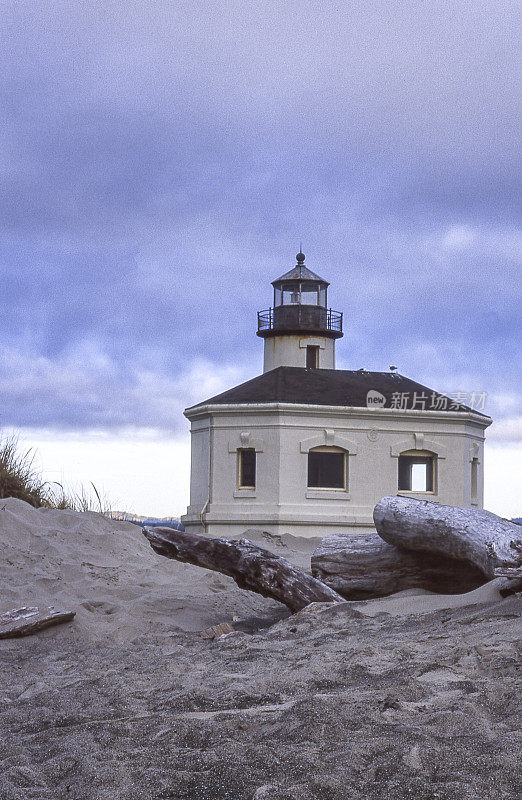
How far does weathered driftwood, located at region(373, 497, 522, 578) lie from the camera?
257 inches

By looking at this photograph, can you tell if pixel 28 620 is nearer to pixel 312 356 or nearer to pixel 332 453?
pixel 332 453

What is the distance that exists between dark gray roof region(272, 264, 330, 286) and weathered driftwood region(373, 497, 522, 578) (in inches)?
785

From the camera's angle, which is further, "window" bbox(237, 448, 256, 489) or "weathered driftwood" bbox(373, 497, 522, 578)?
"window" bbox(237, 448, 256, 489)

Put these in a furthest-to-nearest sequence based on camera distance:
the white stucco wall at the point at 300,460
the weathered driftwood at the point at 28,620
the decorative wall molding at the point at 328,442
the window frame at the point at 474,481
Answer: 1. the window frame at the point at 474,481
2. the decorative wall molding at the point at 328,442
3. the white stucco wall at the point at 300,460
4. the weathered driftwood at the point at 28,620

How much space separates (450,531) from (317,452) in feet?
45.3

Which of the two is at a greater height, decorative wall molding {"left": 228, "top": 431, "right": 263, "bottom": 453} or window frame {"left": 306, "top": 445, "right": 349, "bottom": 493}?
decorative wall molding {"left": 228, "top": 431, "right": 263, "bottom": 453}

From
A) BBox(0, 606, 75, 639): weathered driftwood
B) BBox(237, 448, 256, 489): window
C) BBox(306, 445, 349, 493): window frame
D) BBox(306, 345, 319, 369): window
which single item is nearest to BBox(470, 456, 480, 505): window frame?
BBox(306, 445, 349, 493): window frame

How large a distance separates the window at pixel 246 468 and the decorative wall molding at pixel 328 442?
1.23 meters

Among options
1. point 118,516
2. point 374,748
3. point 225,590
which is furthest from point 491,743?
point 118,516

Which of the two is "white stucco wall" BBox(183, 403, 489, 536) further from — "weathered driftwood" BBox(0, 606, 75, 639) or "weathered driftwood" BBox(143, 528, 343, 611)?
"weathered driftwood" BBox(0, 606, 75, 639)

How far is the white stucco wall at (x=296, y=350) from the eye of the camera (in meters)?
25.7

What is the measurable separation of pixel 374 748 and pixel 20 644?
4.46 meters

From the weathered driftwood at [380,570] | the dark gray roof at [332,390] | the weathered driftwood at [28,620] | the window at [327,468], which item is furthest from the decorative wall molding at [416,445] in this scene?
the weathered driftwood at [28,620]

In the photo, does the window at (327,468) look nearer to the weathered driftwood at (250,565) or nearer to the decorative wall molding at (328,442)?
the decorative wall molding at (328,442)
